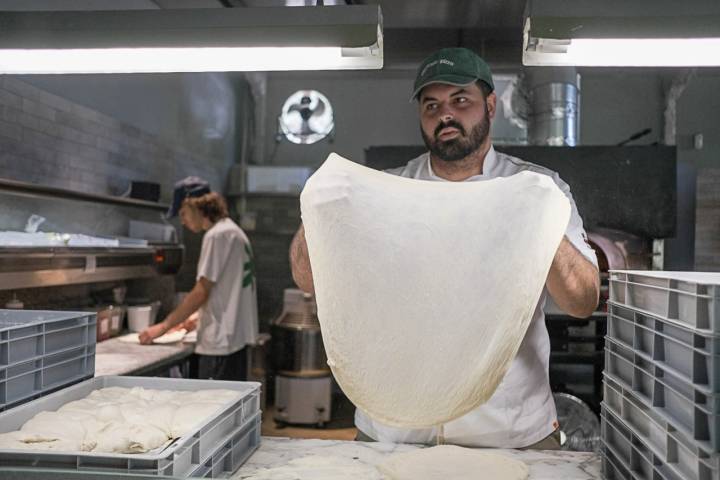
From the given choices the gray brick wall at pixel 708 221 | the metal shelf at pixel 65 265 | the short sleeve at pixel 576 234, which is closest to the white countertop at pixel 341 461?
the short sleeve at pixel 576 234

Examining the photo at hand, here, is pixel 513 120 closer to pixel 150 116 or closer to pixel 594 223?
pixel 594 223

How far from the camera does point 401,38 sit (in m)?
2.75

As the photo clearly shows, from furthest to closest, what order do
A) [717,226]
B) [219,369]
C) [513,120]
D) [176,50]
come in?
1. [717,226]
2. [513,120]
3. [219,369]
4. [176,50]

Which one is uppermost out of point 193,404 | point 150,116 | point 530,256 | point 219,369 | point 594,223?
point 150,116

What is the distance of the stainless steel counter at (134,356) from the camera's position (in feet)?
8.08

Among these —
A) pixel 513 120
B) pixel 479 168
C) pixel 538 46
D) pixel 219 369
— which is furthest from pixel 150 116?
pixel 538 46

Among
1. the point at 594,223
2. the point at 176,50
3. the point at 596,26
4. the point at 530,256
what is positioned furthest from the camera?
the point at 594,223

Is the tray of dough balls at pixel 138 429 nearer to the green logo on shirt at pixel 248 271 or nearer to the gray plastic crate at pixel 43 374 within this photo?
the gray plastic crate at pixel 43 374

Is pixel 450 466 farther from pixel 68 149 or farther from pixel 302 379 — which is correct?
pixel 302 379

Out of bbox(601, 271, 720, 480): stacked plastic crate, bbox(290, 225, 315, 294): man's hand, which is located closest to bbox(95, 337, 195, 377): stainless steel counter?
bbox(290, 225, 315, 294): man's hand

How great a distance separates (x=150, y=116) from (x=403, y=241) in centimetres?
375

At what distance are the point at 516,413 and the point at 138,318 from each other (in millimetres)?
2569

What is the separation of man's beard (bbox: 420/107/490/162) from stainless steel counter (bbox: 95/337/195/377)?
64.2 inches

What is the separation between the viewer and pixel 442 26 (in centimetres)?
273
